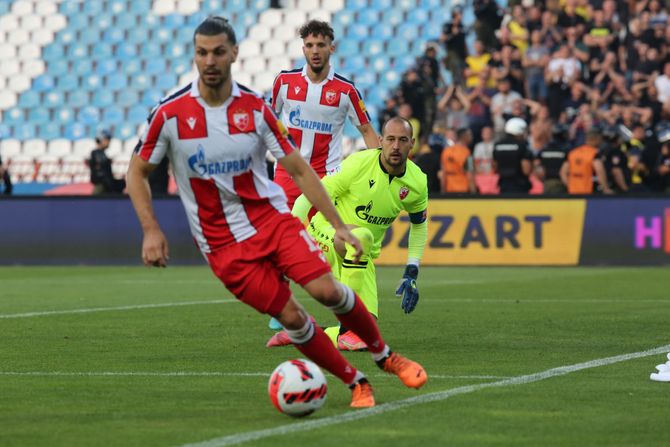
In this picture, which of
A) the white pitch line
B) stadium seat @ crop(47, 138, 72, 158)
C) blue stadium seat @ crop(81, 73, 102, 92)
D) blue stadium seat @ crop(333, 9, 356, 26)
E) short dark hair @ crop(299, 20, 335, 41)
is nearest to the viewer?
the white pitch line

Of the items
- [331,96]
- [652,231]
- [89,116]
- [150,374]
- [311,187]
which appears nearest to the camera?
[311,187]

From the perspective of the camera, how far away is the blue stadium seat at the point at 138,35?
108 ft

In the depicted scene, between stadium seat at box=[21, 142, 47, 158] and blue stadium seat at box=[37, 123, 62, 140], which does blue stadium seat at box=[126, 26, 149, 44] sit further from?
stadium seat at box=[21, 142, 47, 158]

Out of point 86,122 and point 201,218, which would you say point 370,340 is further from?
point 86,122

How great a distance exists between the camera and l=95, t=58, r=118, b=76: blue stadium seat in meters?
32.4

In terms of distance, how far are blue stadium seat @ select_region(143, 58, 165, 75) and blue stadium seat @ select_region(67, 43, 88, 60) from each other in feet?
5.62

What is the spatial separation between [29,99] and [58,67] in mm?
1074

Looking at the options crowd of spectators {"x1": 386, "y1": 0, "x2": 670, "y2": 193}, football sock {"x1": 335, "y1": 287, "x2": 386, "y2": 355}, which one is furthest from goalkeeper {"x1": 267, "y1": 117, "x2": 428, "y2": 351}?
crowd of spectators {"x1": 386, "y1": 0, "x2": 670, "y2": 193}

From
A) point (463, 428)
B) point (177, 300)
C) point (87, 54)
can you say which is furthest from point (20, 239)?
point (463, 428)

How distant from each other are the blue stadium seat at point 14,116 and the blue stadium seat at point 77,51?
1.83 metres

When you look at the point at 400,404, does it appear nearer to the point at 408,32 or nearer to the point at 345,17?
the point at 408,32

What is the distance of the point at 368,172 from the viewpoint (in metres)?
10.5

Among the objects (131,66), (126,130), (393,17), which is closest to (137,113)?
(126,130)

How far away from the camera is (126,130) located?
3088 centimetres
